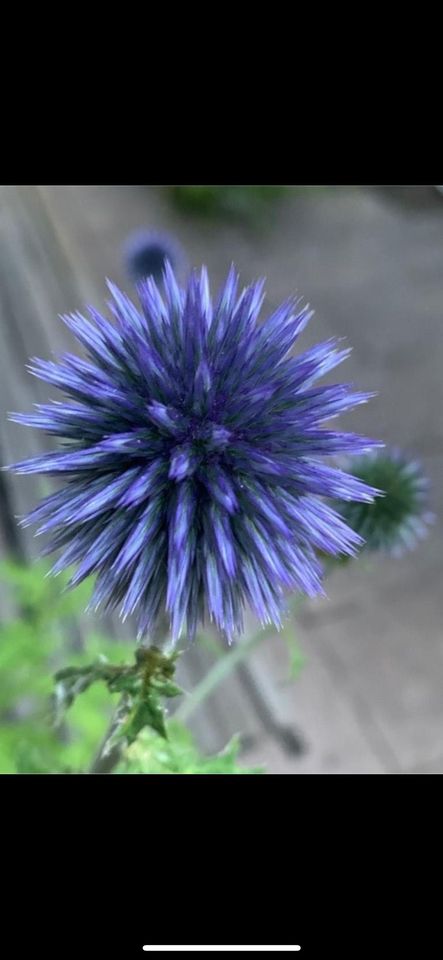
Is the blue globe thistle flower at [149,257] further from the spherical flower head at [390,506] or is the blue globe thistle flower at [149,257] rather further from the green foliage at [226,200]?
the green foliage at [226,200]

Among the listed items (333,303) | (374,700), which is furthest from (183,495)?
(333,303)

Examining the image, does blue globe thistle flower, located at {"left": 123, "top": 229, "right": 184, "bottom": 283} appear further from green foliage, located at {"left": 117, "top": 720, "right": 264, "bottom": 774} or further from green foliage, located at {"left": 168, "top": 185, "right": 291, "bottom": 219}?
green foliage, located at {"left": 168, "top": 185, "right": 291, "bottom": 219}

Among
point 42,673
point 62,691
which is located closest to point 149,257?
point 42,673

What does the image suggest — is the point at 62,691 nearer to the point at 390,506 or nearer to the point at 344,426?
the point at 390,506

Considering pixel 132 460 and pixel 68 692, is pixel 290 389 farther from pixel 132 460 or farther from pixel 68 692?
pixel 68 692

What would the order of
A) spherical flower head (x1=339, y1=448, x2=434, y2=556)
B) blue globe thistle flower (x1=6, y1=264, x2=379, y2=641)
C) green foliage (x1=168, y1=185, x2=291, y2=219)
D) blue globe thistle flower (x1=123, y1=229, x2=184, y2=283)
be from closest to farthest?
blue globe thistle flower (x1=6, y1=264, x2=379, y2=641) → spherical flower head (x1=339, y1=448, x2=434, y2=556) → blue globe thistle flower (x1=123, y1=229, x2=184, y2=283) → green foliage (x1=168, y1=185, x2=291, y2=219)

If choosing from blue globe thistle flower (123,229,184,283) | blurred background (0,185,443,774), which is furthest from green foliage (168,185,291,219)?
blue globe thistle flower (123,229,184,283)
